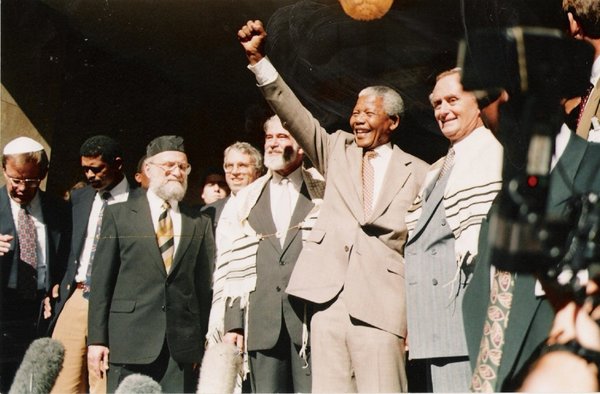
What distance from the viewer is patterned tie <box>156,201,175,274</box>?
459cm

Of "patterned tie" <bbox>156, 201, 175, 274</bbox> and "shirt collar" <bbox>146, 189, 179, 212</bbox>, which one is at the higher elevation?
"shirt collar" <bbox>146, 189, 179, 212</bbox>

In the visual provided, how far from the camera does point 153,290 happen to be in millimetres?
4543

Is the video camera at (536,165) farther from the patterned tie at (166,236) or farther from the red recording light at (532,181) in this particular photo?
the patterned tie at (166,236)

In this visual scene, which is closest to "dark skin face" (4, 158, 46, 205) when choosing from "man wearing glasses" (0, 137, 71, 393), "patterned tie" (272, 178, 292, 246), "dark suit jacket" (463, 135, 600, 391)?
"man wearing glasses" (0, 137, 71, 393)

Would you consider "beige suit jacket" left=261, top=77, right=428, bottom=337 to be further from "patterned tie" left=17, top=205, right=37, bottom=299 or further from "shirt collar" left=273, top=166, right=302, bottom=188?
"patterned tie" left=17, top=205, right=37, bottom=299

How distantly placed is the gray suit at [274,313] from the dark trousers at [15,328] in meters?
1.13

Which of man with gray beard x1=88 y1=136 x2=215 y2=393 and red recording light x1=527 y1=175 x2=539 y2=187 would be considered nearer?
red recording light x1=527 y1=175 x2=539 y2=187

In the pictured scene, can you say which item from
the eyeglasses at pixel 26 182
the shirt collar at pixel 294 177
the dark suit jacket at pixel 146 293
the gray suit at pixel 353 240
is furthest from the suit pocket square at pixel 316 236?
the eyeglasses at pixel 26 182

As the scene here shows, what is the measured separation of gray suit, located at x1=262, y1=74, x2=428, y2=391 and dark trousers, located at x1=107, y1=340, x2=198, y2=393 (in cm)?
79

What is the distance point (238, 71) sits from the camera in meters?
5.05

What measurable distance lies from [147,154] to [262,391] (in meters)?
1.52

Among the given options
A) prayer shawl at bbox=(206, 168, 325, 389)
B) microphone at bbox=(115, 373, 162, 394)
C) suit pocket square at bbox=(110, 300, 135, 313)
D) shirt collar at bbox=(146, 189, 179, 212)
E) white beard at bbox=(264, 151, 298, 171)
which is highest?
white beard at bbox=(264, 151, 298, 171)

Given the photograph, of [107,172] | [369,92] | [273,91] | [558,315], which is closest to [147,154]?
[107,172]

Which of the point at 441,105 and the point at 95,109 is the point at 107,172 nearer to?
the point at 95,109
